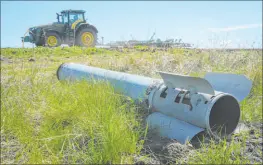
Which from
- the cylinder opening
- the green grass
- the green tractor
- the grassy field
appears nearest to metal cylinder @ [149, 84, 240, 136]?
the cylinder opening

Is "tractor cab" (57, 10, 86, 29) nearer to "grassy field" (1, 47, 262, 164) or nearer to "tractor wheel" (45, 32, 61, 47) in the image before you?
"tractor wheel" (45, 32, 61, 47)

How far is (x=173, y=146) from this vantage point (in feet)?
6.67

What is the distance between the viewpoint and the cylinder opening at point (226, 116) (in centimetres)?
242

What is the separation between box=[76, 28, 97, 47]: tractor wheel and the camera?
13.1 m

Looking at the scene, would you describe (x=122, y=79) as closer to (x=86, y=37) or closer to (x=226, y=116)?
(x=226, y=116)

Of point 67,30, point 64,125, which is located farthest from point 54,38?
point 64,125

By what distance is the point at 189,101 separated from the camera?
2293 millimetres

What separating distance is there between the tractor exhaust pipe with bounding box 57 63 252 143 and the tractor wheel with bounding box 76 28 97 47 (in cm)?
1057

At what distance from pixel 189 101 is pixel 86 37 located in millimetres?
11712

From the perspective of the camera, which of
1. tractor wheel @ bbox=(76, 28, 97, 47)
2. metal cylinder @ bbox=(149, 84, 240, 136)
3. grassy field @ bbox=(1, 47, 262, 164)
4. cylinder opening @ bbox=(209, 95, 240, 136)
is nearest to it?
grassy field @ bbox=(1, 47, 262, 164)

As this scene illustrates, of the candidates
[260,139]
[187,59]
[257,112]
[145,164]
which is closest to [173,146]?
[145,164]

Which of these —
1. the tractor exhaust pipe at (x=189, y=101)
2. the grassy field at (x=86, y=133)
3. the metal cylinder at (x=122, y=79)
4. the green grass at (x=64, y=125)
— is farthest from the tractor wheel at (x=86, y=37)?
the green grass at (x=64, y=125)

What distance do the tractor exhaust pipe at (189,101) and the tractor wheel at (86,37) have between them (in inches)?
416

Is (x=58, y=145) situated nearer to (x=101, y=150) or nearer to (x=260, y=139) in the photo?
(x=101, y=150)
